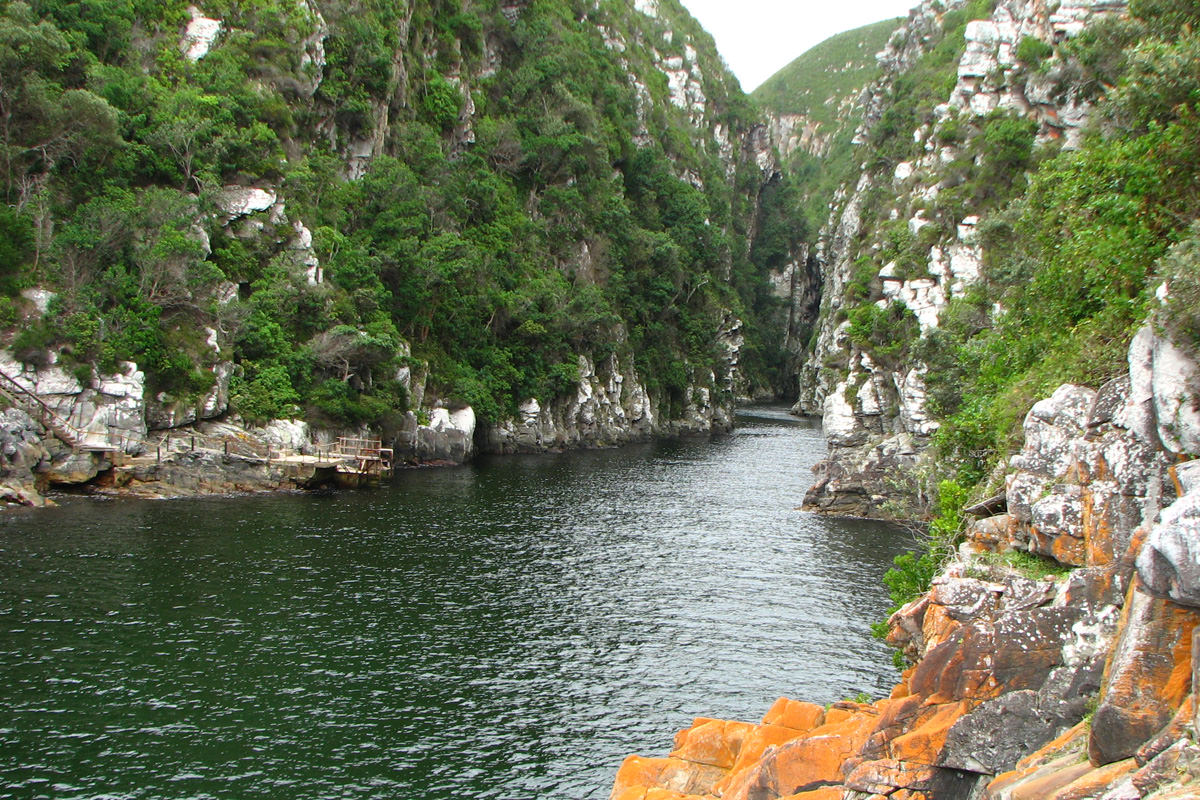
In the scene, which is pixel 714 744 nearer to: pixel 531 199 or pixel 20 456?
pixel 20 456

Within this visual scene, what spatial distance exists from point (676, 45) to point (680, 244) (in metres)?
62.0

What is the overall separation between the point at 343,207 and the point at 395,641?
51391 mm

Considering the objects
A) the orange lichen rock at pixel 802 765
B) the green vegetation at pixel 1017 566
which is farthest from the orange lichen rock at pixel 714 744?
the green vegetation at pixel 1017 566

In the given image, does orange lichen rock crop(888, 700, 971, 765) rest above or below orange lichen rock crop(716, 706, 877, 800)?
above

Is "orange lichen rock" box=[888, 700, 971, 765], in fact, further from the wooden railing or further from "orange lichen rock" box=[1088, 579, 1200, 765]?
the wooden railing

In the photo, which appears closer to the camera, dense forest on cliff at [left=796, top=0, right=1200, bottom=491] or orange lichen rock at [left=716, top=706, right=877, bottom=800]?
orange lichen rock at [left=716, top=706, right=877, bottom=800]

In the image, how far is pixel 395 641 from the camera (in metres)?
27.3

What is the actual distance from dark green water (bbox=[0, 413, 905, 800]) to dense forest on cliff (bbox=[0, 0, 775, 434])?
13741mm

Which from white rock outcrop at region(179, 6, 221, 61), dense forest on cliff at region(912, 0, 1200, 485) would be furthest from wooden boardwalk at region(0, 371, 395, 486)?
dense forest on cliff at region(912, 0, 1200, 485)

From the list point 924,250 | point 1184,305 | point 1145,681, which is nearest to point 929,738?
point 1145,681

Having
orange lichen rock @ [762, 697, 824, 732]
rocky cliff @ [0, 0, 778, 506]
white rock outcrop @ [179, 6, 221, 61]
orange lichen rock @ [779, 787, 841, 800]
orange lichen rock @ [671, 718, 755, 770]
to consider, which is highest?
white rock outcrop @ [179, 6, 221, 61]

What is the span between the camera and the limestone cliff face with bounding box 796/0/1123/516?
53.3 metres

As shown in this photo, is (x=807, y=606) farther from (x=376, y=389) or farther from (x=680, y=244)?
(x=680, y=244)

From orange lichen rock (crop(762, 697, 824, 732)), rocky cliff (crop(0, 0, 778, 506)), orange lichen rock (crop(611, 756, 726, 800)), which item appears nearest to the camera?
orange lichen rock (crop(611, 756, 726, 800))
